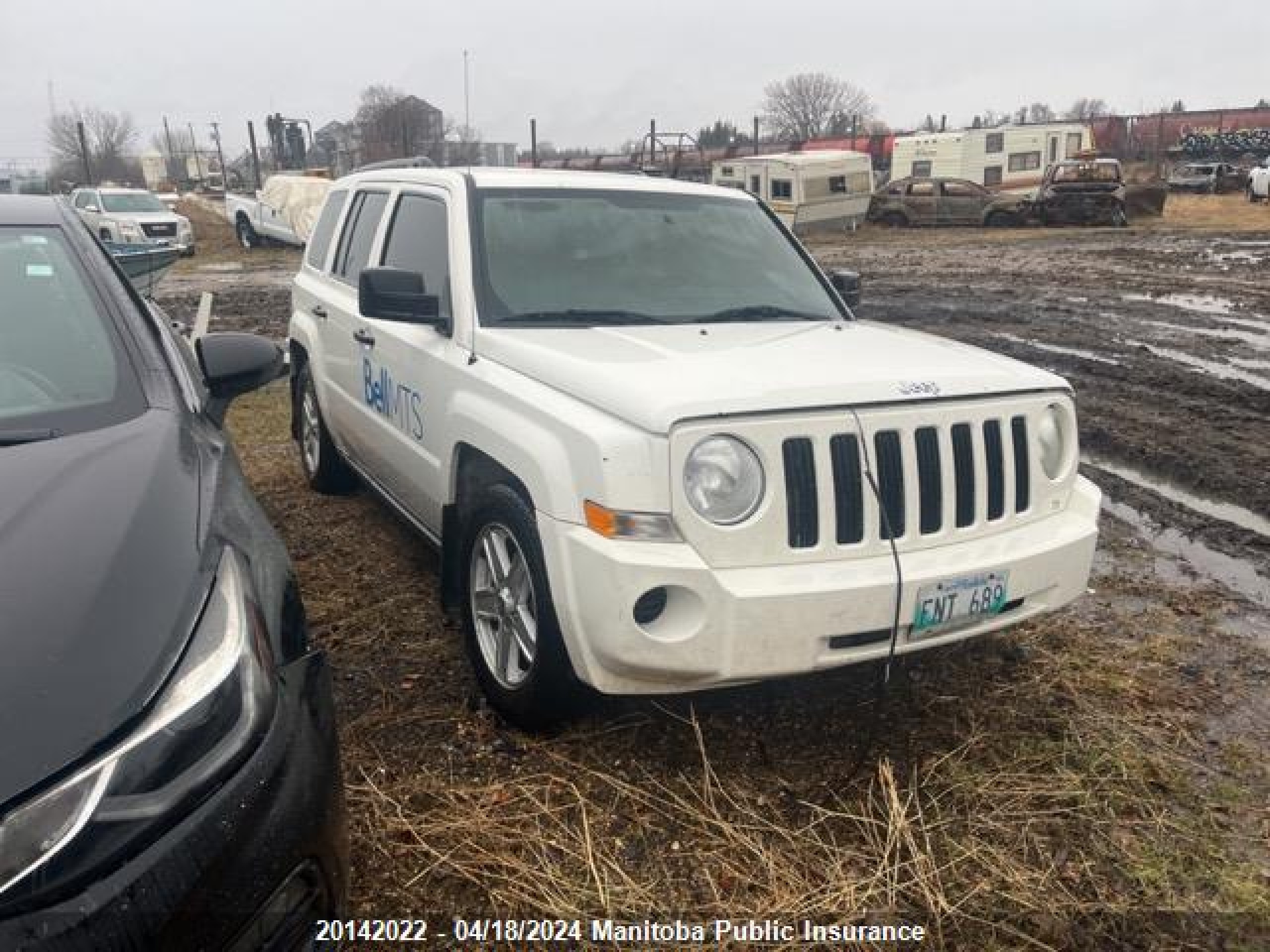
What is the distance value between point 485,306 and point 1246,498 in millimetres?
4703

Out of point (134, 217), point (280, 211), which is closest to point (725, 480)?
point (134, 217)

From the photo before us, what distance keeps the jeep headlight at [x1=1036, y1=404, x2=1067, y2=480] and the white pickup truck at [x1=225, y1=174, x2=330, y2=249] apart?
2291 cm

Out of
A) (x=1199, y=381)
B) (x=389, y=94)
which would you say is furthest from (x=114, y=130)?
(x=1199, y=381)

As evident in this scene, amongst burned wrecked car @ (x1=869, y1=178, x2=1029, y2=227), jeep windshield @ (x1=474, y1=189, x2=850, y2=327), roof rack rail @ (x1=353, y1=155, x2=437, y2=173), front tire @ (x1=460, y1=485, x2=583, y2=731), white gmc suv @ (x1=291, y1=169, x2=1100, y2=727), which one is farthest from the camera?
burned wrecked car @ (x1=869, y1=178, x2=1029, y2=227)

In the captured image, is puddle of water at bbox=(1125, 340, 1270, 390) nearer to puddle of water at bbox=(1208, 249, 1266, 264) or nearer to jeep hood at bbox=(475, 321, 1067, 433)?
jeep hood at bbox=(475, 321, 1067, 433)

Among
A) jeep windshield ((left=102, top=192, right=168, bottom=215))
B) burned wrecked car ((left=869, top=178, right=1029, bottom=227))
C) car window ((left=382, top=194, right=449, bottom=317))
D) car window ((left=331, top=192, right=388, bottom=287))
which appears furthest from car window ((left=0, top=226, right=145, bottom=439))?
burned wrecked car ((left=869, top=178, right=1029, bottom=227))

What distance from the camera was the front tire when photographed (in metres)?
2.89

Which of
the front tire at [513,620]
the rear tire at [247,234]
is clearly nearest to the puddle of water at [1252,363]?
the front tire at [513,620]

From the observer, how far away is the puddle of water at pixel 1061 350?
9.47 m

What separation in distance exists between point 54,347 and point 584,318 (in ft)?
5.54

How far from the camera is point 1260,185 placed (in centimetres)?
3095

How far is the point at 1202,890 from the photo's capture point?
2551 mm

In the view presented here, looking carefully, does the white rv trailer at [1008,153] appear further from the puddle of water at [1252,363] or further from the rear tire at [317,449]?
the rear tire at [317,449]

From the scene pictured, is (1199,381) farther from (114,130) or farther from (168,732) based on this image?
(114,130)
